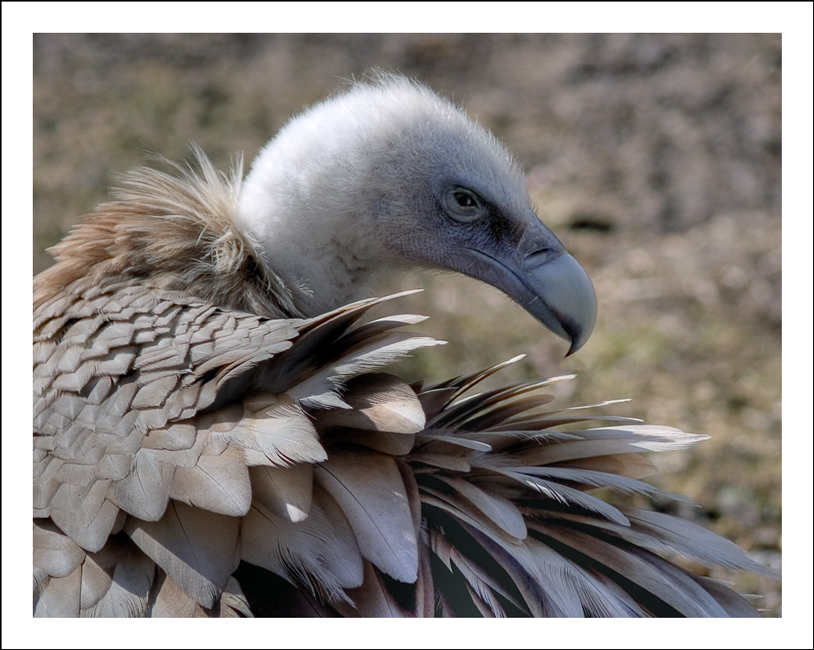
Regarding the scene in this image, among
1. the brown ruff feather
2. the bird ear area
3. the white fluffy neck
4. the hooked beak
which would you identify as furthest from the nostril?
the brown ruff feather

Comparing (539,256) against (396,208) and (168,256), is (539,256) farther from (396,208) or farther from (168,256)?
(168,256)

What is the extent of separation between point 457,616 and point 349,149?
925 millimetres

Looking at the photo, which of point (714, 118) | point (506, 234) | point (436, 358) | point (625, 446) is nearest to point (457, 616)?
point (625, 446)

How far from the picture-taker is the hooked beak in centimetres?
181

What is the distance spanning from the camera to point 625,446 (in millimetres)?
1643

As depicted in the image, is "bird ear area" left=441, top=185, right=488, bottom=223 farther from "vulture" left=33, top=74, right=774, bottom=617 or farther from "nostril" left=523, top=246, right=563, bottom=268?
"nostril" left=523, top=246, right=563, bottom=268

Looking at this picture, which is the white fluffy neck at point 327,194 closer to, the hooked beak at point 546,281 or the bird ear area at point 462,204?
the bird ear area at point 462,204

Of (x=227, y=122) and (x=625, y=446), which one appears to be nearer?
(x=625, y=446)

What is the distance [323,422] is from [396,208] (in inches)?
23.0

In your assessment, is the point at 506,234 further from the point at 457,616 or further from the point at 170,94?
the point at 170,94

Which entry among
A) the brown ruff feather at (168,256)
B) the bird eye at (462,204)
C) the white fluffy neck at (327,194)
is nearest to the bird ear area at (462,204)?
the bird eye at (462,204)

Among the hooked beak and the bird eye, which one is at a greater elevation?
the bird eye

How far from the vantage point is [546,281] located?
185 cm

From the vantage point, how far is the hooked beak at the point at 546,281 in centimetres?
181
